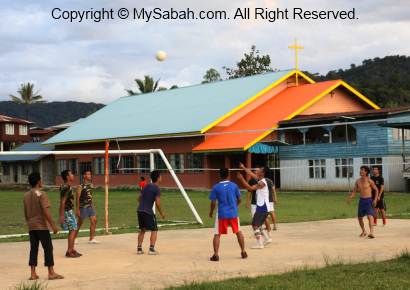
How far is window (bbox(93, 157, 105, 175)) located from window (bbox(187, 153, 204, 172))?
33.8 ft

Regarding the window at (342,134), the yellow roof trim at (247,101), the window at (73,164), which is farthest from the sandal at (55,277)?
the window at (73,164)

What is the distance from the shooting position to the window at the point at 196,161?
4616 centimetres

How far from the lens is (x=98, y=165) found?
55094mm

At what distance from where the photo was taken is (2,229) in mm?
20281

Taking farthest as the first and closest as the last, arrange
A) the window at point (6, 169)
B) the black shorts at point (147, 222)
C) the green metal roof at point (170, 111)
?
the window at point (6, 169) → the green metal roof at point (170, 111) → the black shorts at point (147, 222)

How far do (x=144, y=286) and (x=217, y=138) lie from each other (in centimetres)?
3602

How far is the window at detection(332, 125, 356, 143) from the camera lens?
41000 millimetres

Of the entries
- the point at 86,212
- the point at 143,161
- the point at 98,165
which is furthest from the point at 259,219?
the point at 98,165

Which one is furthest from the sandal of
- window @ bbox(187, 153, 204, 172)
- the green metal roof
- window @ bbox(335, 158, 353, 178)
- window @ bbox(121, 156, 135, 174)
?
window @ bbox(121, 156, 135, 174)

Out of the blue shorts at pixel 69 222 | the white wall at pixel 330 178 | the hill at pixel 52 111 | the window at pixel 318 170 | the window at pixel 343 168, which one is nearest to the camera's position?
the blue shorts at pixel 69 222

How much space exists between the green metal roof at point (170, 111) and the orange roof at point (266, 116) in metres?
1.24

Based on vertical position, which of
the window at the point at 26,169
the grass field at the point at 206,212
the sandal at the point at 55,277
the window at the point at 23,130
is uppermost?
the window at the point at 23,130

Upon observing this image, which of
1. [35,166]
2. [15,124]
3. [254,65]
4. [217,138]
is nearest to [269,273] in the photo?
[217,138]

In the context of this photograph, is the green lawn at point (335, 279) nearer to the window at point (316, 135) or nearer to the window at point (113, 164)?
the window at point (316, 135)
